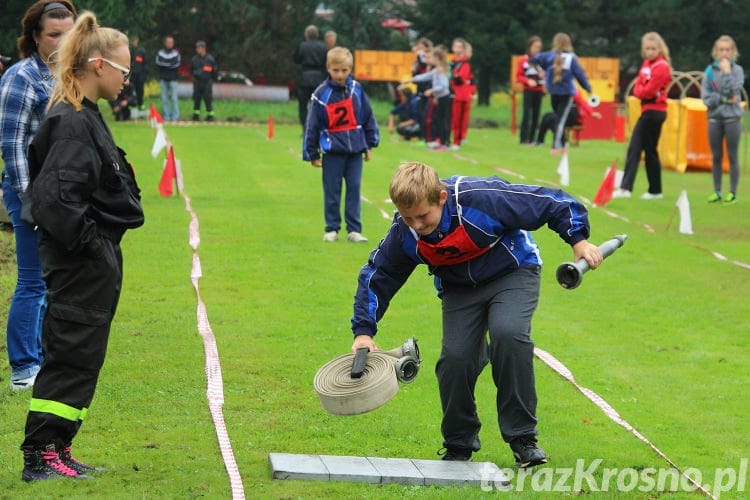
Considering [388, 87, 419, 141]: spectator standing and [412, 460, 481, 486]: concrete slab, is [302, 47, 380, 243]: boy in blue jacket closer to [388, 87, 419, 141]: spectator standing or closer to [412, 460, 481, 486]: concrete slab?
[412, 460, 481, 486]: concrete slab

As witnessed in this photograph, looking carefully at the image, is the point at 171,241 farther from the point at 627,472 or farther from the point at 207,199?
the point at 627,472

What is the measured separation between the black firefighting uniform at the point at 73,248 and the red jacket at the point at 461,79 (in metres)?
20.9

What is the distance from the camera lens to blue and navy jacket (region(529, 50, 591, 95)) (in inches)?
927

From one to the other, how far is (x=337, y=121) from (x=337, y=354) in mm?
4832

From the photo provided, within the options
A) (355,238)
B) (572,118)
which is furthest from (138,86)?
(355,238)

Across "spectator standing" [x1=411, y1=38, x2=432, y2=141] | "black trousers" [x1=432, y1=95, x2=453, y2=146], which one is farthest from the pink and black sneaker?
"spectator standing" [x1=411, y1=38, x2=432, y2=141]

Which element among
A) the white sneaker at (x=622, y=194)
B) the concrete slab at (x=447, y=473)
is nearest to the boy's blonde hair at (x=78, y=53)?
the concrete slab at (x=447, y=473)

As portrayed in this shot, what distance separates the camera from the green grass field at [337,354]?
5980mm

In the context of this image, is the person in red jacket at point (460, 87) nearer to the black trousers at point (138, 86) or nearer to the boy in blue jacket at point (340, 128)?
the black trousers at point (138, 86)

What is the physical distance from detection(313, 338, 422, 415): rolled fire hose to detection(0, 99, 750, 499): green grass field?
0.43m

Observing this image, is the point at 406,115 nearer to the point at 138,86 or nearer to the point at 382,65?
the point at 138,86

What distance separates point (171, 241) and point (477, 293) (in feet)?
24.7

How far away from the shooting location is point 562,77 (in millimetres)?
24016

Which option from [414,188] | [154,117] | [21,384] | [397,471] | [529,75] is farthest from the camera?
[154,117]
